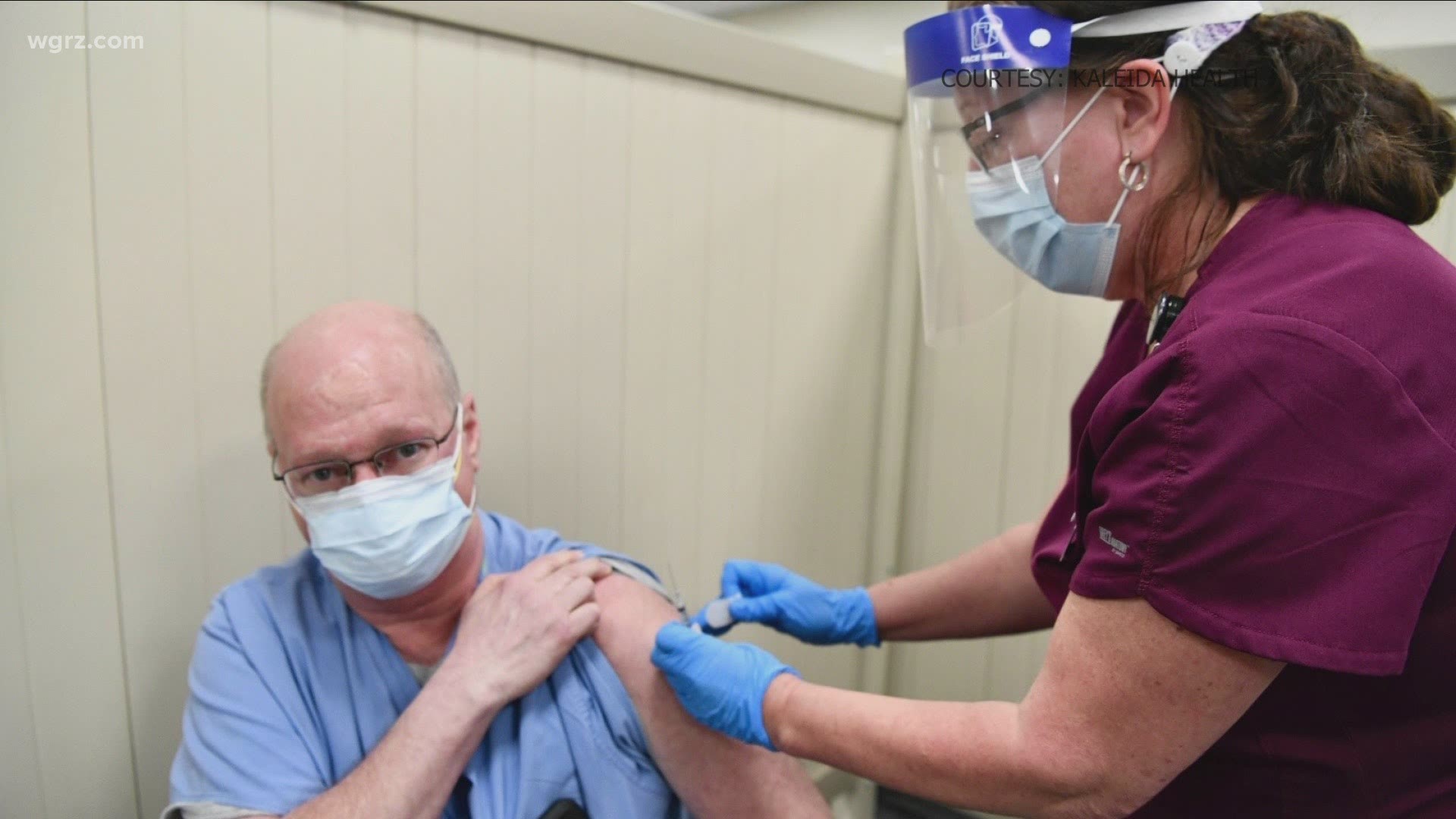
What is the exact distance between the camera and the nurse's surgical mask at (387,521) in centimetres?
116

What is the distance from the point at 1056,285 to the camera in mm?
1140

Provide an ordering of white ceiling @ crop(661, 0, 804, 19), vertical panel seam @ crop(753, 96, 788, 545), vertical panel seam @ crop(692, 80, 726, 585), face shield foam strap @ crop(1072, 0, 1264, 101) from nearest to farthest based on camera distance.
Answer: face shield foam strap @ crop(1072, 0, 1264, 101) < vertical panel seam @ crop(692, 80, 726, 585) < vertical panel seam @ crop(753, 96, 788, 545) < white ceiling @ crop(661, 0, 804, 19)

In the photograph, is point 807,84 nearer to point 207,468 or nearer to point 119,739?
point 207,468

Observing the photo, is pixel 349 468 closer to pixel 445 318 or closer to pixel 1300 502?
pixel 445 318

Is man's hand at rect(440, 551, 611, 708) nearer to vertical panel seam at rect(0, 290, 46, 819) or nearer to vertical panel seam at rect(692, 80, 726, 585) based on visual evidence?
vertical panel seam at rect(0, 290, 46, 819)

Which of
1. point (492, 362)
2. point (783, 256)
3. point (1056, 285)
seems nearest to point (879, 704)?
point (1056, 285)

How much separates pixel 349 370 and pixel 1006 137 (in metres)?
0.83

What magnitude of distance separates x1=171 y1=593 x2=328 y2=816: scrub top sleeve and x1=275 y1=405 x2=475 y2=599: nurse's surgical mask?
6.3 inches

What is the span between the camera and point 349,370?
1.18 m

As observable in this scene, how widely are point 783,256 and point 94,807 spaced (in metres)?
1.49

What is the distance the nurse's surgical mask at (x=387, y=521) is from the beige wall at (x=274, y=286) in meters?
0.27

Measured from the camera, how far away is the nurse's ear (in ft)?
3.17

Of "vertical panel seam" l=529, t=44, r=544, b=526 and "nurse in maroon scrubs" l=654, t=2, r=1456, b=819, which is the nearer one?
"nurse in maroon scrubs" l=654, t=2, r=1456, b=819

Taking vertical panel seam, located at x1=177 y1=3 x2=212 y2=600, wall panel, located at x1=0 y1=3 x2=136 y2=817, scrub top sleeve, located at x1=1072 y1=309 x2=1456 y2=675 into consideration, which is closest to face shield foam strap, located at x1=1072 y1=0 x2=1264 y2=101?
scrub top sleeve, located at x1=1072 y1=309 x2=1456 y2=675
